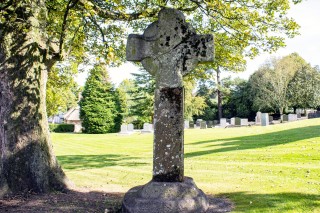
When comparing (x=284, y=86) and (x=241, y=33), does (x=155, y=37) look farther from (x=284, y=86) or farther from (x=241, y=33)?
(x=284, y=86)

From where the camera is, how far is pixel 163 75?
600 centimetres

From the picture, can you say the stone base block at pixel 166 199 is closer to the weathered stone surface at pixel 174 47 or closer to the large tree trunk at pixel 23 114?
the weathered stone surface at pixel 174 47

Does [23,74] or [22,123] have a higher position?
[23,74]

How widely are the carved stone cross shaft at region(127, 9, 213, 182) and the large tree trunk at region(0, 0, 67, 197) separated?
2.91 meters

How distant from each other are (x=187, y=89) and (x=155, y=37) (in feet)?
150

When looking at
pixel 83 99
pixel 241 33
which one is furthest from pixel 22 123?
pixel 83 99

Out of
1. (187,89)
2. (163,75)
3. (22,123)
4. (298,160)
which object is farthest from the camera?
(187,89)

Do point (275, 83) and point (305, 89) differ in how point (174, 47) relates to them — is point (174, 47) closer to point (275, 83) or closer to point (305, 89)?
point (275, 83)

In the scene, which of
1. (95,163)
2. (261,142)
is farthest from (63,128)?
(261,142)

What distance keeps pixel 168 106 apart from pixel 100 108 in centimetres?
4741

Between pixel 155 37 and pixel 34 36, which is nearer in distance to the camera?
pixel 155 37

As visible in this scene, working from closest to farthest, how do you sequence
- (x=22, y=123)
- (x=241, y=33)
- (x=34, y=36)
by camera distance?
(x=22, y=123)
(x=34, y=36)
(x=241, y=33)

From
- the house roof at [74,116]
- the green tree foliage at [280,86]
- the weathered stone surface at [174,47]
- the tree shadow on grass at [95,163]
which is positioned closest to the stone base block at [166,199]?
the weathered stone surface at [174,47]

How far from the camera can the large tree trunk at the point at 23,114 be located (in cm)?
739
